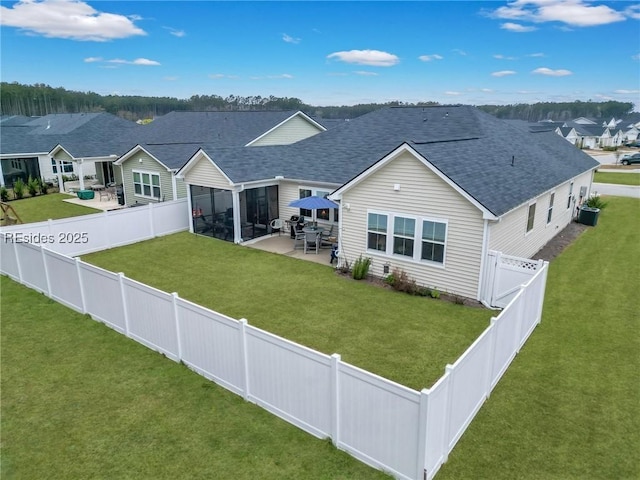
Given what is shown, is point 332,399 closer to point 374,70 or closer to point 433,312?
point 433,312

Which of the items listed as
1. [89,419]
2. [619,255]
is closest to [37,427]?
[89,419]

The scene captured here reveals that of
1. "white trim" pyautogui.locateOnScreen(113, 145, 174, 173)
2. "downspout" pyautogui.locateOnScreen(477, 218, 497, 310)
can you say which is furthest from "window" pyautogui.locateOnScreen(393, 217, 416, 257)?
A: "white trim" pyautogui.locateOnScreen(113, 145, 174, 173)

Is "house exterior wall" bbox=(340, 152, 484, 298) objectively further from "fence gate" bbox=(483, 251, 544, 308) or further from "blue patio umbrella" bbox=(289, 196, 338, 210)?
"blue patio umbrella" bbox=(289, 196, 338, 210)

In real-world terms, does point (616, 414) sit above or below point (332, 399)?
below

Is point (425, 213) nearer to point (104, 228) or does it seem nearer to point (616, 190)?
point (104, 228)

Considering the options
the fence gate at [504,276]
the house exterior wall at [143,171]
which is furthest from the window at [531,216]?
the house exterior wall at [143,171]

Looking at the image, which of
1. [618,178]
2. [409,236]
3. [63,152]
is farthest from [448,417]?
[618,178]

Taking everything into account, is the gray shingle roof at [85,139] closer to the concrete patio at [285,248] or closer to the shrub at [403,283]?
the concrete patio at [285,248]
